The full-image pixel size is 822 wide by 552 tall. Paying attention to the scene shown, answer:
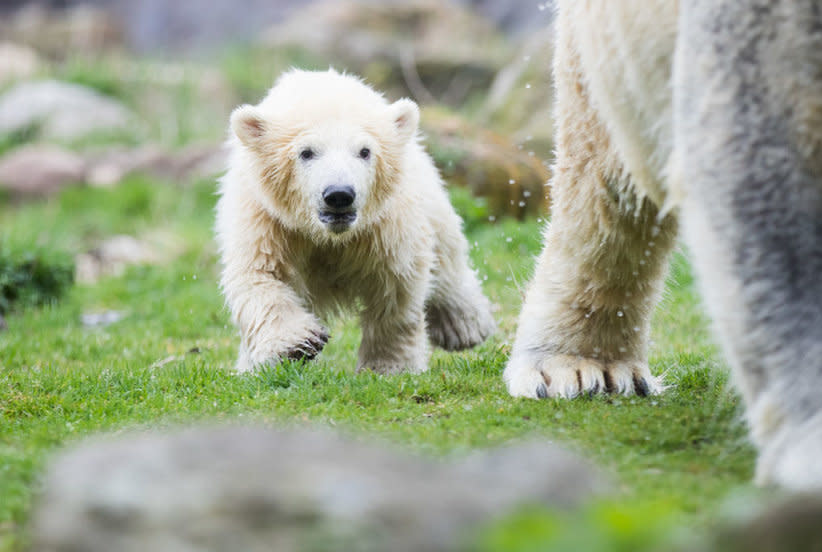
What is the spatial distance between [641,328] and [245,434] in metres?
2.91

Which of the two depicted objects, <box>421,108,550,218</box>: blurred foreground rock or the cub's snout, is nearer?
the cub's snout

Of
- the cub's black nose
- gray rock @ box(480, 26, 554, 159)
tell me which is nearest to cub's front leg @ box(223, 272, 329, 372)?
the cub's black nose

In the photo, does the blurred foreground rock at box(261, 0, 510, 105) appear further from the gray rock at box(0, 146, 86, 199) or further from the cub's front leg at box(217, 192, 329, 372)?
the cub's front leg at box(217, 192, 329, 372)

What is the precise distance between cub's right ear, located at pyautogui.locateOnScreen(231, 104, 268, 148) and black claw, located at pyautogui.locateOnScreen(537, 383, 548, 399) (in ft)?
6.46

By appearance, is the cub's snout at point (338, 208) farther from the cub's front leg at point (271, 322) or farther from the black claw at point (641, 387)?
the black claw at point (641, 387)

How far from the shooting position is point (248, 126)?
5.20 meters

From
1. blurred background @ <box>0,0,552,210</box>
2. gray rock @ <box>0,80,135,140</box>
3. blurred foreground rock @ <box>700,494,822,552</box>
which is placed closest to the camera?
blurred foreground rock @ <box>700,494,822,552</box>

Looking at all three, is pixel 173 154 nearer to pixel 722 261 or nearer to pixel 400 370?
pixel 400 370

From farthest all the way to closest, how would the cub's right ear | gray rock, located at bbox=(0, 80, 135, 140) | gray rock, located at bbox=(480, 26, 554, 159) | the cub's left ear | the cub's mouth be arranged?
1. gray rock, located at bbox=(0, 80, 135, 140)
2. gray rock, located at bbox=(480, 26, 554, 159)
3. the cub's left ear
4. the cub's right ear
5. the cub's mouth

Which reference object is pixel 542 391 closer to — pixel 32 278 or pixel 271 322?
pixel 271 322

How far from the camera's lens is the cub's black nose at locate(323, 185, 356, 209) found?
15.8ft

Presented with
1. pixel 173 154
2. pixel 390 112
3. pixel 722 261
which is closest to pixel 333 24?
pixel 173 154

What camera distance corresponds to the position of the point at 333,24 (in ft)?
63.0

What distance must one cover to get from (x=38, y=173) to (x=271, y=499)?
1216 centimetres
